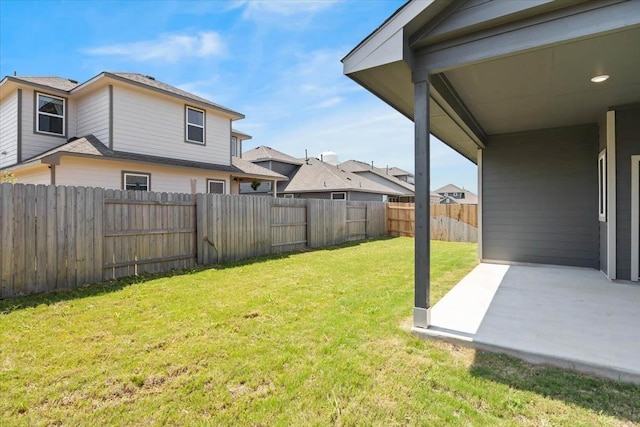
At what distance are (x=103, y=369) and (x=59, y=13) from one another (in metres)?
9.19

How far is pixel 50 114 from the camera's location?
33.3ft

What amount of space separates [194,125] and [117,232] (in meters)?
6.79

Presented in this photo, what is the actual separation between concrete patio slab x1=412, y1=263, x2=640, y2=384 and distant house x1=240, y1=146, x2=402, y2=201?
14.3m

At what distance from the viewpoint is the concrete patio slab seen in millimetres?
2830

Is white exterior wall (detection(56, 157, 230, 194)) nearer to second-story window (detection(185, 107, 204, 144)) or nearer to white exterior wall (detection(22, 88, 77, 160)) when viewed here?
second-story window (detection(185, 107, 204, 144))

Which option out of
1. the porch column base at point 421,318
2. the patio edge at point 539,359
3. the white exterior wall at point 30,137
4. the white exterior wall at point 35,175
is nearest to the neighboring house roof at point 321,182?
the white exterior wall at point 30,137

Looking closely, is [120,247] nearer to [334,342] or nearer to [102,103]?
[334,342]

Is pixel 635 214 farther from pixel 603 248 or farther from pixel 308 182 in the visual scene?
pixel 308 182

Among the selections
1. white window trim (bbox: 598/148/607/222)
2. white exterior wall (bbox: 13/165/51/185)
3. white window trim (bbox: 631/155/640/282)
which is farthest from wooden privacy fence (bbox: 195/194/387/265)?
white window trim (bbox: 631/155/640/282)

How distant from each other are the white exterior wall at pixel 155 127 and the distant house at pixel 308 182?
6.88m

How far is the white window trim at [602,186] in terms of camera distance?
5.96 m

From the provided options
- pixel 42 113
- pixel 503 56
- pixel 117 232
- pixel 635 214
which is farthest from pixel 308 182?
pixel 503 56

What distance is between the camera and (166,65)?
11.4 metres

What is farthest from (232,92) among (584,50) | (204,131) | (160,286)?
(584,50)
